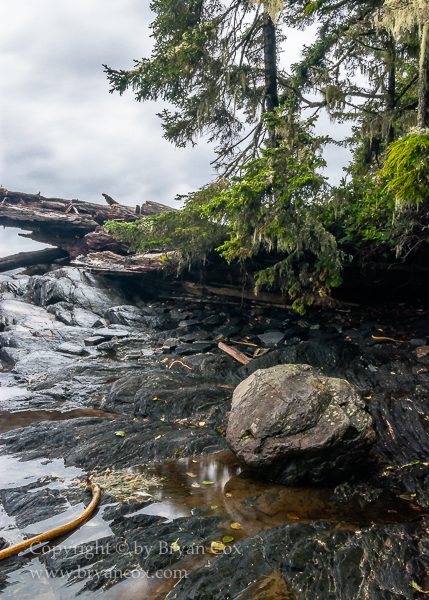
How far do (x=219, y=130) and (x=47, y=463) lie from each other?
11804 millimetres

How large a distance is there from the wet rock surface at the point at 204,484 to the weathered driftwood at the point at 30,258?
12509 millimetres

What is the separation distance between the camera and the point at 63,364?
31.9 feet

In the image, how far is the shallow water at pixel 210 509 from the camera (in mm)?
2309

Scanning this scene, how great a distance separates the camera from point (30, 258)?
20.6 meters

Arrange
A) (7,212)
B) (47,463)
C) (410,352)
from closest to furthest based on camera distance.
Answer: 1. (47,463)
2. (410,352)
3. (7,212)

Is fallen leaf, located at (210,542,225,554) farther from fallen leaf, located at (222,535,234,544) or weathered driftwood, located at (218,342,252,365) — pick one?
weathered driftwood, located at (218,342,252,365)

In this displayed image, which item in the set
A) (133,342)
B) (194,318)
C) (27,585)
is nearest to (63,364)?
(133,342)

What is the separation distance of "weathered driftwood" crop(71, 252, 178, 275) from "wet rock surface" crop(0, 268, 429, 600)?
6219 mm

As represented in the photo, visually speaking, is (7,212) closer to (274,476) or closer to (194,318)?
(194,318)

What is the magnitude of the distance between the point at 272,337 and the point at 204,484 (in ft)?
23.0

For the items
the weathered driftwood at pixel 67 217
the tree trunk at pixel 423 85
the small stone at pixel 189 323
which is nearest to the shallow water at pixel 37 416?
the small stone at pixel 189 323

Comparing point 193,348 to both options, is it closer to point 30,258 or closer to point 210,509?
point 210,509

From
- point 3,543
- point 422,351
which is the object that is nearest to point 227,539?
point 3,543

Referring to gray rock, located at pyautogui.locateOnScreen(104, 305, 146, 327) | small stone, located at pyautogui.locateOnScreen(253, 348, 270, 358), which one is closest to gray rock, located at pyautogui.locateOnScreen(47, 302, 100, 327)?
gray rock, located at pyautogui.locateOnScreen(104, 305, 146, 327)
